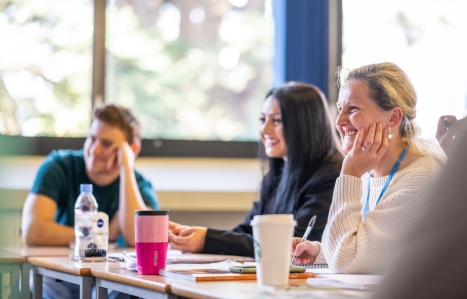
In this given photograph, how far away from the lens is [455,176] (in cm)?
42

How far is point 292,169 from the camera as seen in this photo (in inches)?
99.3

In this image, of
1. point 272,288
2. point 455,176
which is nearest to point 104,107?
point 272,288

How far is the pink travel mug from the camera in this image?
4.83 feet

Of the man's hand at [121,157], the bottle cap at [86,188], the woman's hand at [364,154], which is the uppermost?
the woman's hand at [364,154]

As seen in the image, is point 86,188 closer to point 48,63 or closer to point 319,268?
point 319,268

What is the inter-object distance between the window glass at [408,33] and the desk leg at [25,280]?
2674mm

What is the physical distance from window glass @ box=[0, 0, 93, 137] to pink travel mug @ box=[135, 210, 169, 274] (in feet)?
7.51

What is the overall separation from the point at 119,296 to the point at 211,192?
1.53m

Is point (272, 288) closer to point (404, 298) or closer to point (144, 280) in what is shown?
point (144, 280)

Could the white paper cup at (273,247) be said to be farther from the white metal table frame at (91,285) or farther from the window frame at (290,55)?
the window frame at (290,55)

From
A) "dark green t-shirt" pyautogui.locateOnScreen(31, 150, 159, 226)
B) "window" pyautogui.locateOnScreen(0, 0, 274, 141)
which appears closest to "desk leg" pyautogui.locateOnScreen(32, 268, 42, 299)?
"dark green t-shirt" pyautogui.locateOnScreen(31, 150, 159, 226)

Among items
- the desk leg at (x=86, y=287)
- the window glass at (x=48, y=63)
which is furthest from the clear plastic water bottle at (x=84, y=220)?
the window glass at (x=48, y=63)

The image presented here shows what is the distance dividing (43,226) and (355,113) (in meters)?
1.53

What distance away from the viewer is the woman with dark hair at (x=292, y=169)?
2.27 metres
